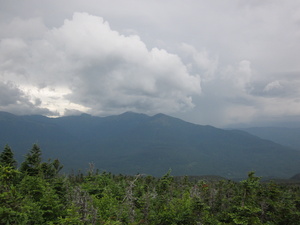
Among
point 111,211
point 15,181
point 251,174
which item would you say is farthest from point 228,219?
point 15,181

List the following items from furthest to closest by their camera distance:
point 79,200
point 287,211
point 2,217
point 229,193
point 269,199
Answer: point 229,193
point 269,199
point 287,211
point 79,200
point 2,217

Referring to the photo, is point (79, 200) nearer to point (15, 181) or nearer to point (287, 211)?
point (15, 181)

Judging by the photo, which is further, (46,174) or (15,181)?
(46,174)

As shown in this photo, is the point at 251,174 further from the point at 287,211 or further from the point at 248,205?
the point at 287,211

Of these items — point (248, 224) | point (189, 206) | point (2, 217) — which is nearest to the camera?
point (2, 217)

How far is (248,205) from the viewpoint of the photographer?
27.2 metres

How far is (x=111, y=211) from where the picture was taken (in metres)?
29.7

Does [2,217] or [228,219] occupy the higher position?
[2,217]

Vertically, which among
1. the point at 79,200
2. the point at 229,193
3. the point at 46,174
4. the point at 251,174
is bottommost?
the point at 229,193

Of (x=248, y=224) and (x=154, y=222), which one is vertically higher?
(x=248, y=224)

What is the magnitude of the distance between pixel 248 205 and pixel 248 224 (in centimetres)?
217

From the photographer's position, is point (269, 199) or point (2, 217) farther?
point (269, 199)

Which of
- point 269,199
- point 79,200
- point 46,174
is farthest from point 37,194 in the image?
point 269,199

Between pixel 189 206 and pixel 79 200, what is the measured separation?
1704cm
